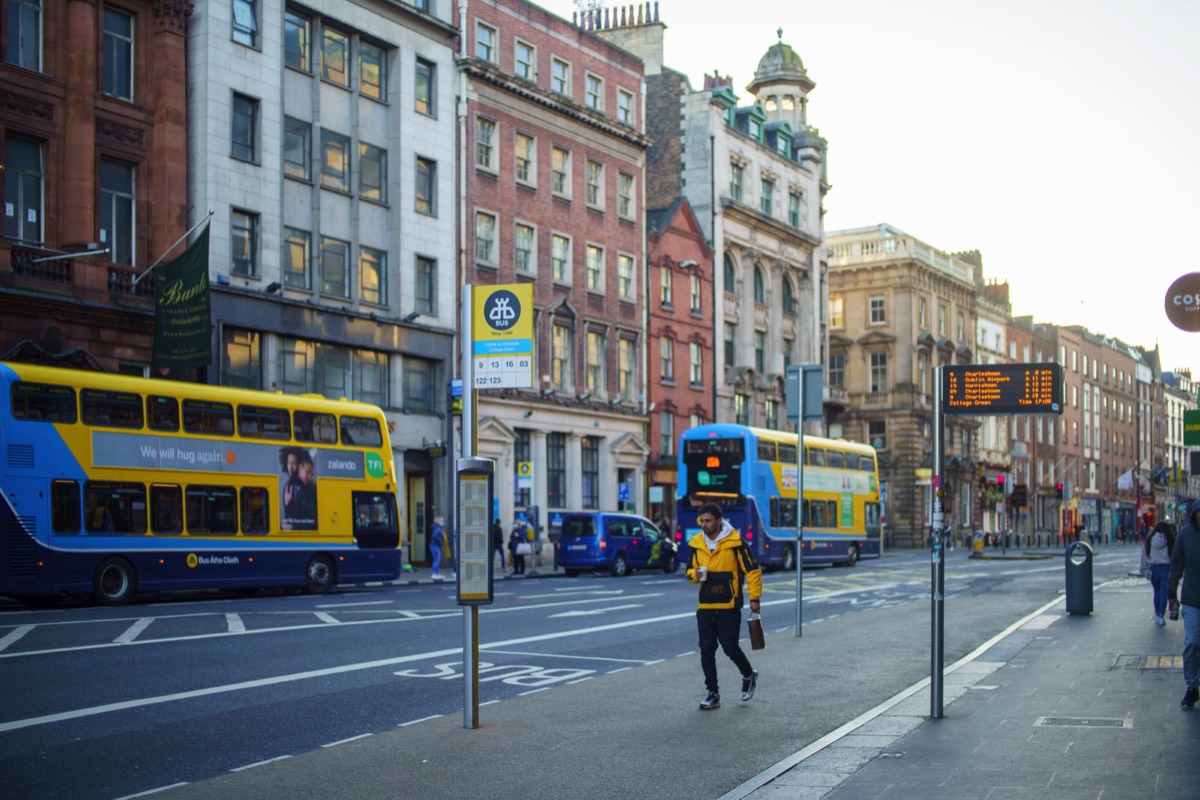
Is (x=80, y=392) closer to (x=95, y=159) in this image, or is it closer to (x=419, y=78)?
(x=95, y=159)

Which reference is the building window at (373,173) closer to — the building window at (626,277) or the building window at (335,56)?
the building window at (335,56)

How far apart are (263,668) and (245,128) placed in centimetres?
2487

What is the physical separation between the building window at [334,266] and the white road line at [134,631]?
19.8m

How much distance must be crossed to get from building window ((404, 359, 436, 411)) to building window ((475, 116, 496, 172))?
7.13 m

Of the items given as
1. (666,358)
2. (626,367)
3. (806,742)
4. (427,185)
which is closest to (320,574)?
(427,185)

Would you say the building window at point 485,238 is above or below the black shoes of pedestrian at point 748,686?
above

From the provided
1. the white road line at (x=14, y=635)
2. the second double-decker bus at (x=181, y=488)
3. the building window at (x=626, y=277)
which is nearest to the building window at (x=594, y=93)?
the building window at (x=626, y=277)

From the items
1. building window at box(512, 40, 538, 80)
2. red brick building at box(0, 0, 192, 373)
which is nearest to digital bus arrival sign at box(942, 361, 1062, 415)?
red brick building at box(0, 0, 192, 373)

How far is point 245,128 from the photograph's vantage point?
3662 cm

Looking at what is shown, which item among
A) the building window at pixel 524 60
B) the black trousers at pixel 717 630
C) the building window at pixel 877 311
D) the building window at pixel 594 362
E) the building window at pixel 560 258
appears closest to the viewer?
the black trousers at pixel 717 630

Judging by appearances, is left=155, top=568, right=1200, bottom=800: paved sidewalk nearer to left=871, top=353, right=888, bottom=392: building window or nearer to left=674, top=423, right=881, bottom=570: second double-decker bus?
left=674, top=423, right=881, bottom=570: second double-decker bus

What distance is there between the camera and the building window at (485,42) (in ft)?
148

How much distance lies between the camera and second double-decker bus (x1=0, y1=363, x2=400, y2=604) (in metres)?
22.8

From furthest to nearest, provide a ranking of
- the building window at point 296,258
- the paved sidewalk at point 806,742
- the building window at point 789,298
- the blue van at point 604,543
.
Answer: the building window at point 789,298, the blue van at point 604,543, the building window at point 296,258, the paved sidewalk at point 806,742
